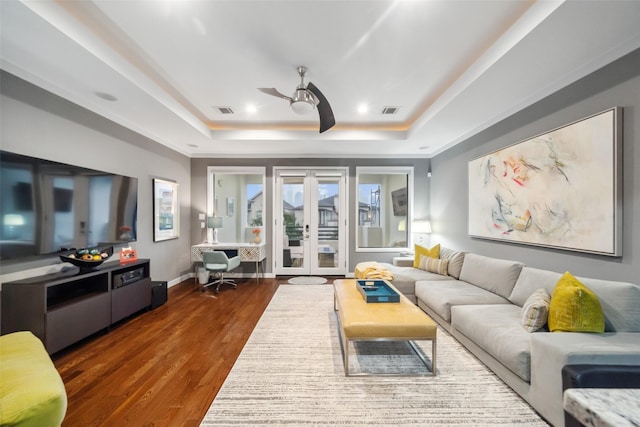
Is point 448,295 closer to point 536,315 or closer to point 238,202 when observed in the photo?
point 536,315

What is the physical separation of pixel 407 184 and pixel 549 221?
3109 millimetres

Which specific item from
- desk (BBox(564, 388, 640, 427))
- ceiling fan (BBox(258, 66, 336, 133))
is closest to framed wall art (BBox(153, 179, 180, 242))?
ceiling fan (BBox(258, 66, 336, 133))

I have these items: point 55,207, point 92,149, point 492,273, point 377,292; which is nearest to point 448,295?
point 492,273

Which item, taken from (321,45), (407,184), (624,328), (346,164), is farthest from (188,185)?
(624,328)

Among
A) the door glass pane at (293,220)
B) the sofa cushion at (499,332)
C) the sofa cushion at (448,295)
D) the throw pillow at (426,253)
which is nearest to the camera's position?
the sofa cushion at (499,332)

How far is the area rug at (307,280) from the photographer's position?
4.98m

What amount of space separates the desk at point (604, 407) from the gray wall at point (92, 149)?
12.0 ft

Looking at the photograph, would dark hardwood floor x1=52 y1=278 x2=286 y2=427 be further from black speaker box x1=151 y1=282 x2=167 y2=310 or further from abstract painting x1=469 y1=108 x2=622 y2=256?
abstract painting x1=469 y1=108 x2=622 y2=256

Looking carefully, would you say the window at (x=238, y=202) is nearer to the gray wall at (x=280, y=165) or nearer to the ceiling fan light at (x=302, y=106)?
the gray wall at (x=280, y=165)

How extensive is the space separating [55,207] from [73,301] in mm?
938

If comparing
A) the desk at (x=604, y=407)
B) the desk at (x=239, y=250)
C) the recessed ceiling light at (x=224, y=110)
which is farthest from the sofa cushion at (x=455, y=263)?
the recessed ceiling light at (x=224, y=110)

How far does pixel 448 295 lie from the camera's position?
2893 mm

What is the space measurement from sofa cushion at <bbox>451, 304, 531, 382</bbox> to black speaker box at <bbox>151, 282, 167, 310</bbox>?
3.84 m

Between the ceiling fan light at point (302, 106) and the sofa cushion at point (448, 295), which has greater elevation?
the ceiling fan light at point (302, 106)
